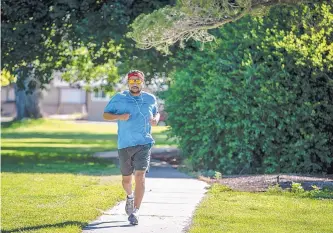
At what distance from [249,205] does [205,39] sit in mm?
6550

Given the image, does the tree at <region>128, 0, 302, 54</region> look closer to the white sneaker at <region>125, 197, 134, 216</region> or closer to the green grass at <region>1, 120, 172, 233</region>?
the green grass at <region>1, 120, 172, 233</region>

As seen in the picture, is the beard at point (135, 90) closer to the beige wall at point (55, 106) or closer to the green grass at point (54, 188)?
the green grass at point (54, 188)

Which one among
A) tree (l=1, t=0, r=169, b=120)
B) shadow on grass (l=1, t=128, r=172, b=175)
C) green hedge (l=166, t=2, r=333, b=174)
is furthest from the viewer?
tree (l=1, t=0, r=169, b=120)

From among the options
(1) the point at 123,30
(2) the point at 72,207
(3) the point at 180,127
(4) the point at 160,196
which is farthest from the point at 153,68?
(2) the point at 72,207

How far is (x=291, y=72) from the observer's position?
16.9 meters

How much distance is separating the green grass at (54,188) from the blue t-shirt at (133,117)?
3.62 feet

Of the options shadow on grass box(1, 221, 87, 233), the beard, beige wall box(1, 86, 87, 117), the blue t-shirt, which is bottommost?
beige wall box(1, 86, 87, 117)

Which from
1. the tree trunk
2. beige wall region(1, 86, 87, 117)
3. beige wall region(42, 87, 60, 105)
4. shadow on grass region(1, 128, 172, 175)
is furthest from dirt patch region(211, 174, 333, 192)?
beige wall region(42, 87, 60, 105)

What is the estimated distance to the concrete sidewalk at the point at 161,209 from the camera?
9.80 meters

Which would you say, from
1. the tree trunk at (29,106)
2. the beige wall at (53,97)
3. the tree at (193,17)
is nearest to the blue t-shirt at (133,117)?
the tree at (193,17)

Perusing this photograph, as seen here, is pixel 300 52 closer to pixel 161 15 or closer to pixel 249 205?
pixel 161 15

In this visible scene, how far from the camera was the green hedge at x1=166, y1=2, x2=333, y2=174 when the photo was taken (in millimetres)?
16750

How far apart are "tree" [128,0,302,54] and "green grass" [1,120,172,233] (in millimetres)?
2844

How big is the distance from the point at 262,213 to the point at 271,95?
6134 mm
